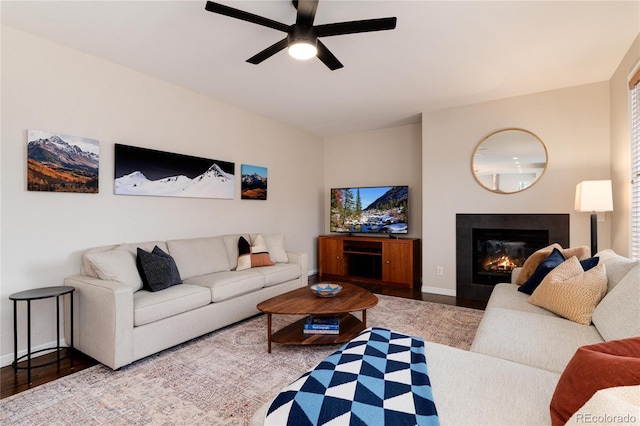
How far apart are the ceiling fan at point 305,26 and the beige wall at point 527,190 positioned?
2611mm

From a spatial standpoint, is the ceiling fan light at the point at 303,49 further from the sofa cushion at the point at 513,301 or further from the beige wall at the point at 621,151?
the beige wall at the point at 621,151

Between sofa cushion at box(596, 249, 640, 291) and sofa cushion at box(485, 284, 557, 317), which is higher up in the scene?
sofa cushion at box(596, 249, 640, 291)

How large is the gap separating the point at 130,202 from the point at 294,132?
9.55ft

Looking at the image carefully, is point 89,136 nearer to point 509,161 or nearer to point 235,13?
point 235,13

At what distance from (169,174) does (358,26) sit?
8.35 ft

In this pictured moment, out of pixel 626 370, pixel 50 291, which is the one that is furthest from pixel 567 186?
pixel 50 291

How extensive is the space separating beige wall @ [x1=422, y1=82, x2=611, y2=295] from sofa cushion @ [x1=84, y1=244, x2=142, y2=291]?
3.59 meters

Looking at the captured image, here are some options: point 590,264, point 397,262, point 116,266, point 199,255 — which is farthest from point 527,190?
point 116,266

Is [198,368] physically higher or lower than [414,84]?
lower

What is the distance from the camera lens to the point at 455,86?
348 cm

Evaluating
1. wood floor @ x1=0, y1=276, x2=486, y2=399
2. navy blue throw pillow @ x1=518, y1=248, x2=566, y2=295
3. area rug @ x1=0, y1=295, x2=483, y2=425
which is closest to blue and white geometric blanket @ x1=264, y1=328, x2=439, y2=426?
area rug @ x1=0, y1=295, x2=483, y2=425

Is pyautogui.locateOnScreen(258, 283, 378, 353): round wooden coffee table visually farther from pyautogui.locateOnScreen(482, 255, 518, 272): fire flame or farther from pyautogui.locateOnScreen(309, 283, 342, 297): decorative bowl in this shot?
pyautogui.locateOnScreen(482, 255, 518, 272): fire flame

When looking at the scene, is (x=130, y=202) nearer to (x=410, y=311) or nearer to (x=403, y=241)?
(x=410, y=311)

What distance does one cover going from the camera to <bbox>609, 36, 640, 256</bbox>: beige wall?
2.73 meters
